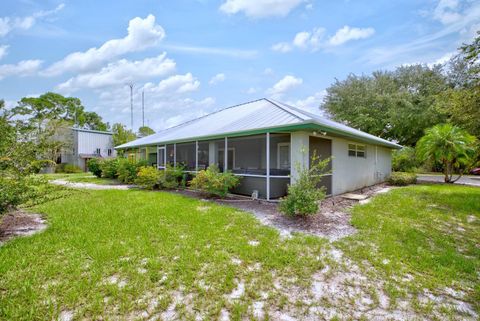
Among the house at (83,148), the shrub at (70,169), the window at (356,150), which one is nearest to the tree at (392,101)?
the window at (356,150)

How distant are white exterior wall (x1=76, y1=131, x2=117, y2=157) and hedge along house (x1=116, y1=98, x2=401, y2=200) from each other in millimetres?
20011

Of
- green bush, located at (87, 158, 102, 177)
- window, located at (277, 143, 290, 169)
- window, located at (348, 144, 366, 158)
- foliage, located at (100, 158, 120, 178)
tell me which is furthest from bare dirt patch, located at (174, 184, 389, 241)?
green bush, located at (87, 158, 102, 177)

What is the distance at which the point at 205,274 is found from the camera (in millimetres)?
3229

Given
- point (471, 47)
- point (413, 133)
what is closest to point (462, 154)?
point (471, 47)

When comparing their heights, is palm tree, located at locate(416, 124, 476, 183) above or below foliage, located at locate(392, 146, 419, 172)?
above

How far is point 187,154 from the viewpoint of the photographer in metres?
13.5

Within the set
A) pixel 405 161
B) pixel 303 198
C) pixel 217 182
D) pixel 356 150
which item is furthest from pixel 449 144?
pixel 217 182

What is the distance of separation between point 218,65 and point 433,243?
11.9 metres

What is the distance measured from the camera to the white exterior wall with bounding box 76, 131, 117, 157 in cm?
2907

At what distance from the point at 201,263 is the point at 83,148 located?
32169 millimetres

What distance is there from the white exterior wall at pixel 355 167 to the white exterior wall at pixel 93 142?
30.5 m

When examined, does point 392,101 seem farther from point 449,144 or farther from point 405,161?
point 449,144

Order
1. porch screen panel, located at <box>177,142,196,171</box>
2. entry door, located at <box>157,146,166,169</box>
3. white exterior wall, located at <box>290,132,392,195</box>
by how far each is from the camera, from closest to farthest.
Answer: white exterior wall, located at <box>290,132,392,195</box> < porch screen panel, located at <box>177,142,196,171</box> < entry door, located at <box>157,146,166,169</box>

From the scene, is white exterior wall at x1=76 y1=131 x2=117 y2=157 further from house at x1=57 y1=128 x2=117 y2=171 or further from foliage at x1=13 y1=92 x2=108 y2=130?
foliage at x1=13 y1=92 x2=108 y2=130
